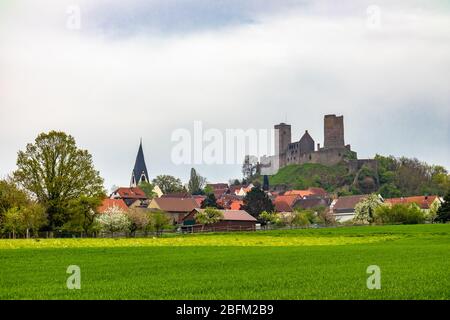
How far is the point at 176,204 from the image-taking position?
533 feet

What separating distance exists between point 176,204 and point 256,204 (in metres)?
19.9

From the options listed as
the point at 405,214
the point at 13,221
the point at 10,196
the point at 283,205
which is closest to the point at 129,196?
the point at 283,205

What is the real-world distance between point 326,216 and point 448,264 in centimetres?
11934

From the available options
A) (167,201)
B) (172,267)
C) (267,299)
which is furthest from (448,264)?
(167,201)

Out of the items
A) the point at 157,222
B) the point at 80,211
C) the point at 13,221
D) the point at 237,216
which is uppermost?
the point at 80,211

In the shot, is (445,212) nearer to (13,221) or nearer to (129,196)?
(13,221)

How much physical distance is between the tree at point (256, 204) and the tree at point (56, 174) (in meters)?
68.2

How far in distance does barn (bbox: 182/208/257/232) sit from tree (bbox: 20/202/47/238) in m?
44.4

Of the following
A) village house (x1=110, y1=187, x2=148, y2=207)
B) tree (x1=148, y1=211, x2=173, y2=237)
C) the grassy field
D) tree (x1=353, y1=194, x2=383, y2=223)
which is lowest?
the grassy field

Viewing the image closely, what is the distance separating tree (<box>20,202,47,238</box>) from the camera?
79.4m

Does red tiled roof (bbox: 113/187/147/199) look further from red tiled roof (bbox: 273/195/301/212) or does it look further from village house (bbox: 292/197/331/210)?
village house (bbox: 292/197/331/210)

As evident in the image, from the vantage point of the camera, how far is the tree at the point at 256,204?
494 ft

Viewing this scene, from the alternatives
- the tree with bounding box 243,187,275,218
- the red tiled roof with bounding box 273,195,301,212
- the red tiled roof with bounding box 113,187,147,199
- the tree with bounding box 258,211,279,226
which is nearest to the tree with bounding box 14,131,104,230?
the tree with bounding box 258,211,279,226

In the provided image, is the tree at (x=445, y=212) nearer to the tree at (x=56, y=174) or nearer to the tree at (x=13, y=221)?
the tree at (x=56, y=174)
